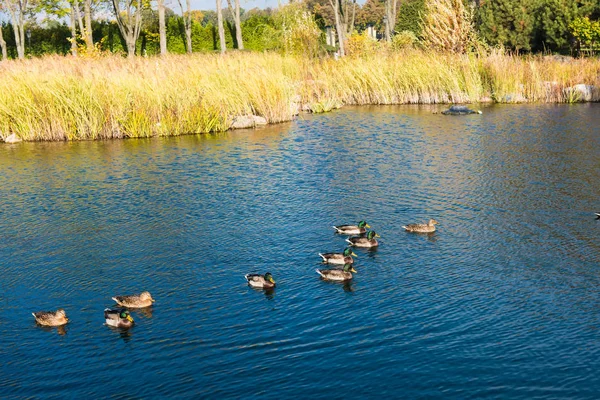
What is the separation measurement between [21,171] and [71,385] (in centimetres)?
1262

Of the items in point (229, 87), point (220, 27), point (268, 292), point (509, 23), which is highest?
point (220, 27)

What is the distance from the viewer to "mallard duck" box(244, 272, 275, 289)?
408 inches

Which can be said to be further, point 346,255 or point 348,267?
point 346,255

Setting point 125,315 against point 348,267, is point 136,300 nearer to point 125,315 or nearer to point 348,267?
point 125,315

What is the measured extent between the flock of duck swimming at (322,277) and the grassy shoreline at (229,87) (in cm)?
1335

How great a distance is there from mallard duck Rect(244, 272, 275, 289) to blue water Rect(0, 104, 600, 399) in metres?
0.13

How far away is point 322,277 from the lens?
35.8ft

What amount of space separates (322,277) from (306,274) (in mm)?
276

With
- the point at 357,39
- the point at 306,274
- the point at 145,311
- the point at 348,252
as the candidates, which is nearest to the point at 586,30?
the point at 357,39

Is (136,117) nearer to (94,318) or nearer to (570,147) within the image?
(570,147)

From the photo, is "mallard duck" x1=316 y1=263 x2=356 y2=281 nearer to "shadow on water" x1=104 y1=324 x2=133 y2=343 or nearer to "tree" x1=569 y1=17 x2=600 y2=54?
"shadow on water" x1=104 y1=324 x2=133 y2=343

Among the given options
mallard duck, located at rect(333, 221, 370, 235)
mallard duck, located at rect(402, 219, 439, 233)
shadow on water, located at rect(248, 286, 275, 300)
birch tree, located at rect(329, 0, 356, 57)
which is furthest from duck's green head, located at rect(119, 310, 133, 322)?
birch tree, located at rect(329, 0, 356, 57)

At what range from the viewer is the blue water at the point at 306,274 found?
8.16 metres

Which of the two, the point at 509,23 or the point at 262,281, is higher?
the point at 509,23
